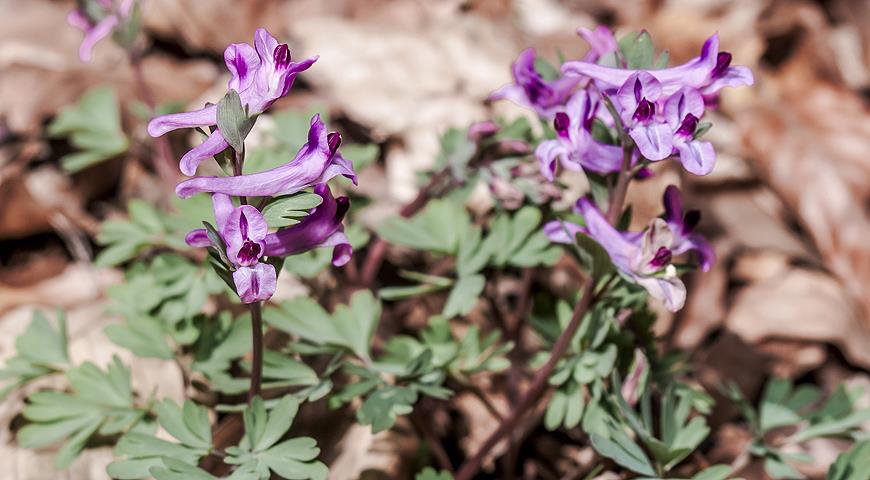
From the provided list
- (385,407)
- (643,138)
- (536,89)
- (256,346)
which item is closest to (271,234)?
(256,346)

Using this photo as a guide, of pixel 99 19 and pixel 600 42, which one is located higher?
pixel 99 19

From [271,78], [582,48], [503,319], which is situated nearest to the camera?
[271,78]

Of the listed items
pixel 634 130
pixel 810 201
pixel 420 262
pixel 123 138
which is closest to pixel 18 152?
pixel 123 138

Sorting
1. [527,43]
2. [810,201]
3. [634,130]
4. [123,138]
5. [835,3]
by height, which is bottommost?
[810,201]

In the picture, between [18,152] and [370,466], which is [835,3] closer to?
[370,466]

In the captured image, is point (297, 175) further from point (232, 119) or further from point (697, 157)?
point (697, 157)
